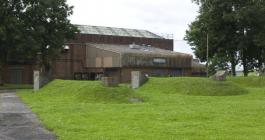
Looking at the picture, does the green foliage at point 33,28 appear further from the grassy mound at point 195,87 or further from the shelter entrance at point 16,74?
the grassy mound at point 195,87

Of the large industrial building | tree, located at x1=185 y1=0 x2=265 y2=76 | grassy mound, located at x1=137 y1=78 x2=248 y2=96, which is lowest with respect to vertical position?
grassy mound, located at x1=137 y1=78 x2=248 y2=96

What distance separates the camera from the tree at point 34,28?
58000 millimetres

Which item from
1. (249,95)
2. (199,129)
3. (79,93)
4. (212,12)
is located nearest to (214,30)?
(212,12)

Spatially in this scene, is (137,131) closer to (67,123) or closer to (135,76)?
(67,123)

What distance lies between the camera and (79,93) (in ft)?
109

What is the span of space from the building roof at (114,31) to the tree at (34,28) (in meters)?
27.3

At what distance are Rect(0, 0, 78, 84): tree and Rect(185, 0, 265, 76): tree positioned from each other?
16.0m

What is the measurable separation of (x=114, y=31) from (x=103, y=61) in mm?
17016

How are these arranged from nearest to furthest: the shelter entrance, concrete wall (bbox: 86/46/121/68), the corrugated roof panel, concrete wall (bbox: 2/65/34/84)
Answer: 1. concrete wall (bbox: 2/65/34/84)
2. the shelter entrance
3. concrete wall (bbox: 86/46/121/68)
4. the corrugated roof panel

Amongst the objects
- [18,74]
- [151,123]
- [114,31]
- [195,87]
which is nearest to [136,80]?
[195,87]

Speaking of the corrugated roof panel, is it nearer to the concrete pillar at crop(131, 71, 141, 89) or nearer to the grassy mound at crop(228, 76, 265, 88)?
the grassy mound at crop(228, 76, 265, 88)

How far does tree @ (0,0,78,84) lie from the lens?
5800 cm

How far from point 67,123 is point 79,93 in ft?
51.7

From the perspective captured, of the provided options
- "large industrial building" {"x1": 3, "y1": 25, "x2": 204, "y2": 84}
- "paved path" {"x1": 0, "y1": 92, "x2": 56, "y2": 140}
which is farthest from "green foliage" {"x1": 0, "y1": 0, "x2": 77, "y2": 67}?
"paved path" {"x1": 0, "y1": 92, "x2": 56, "y2": 140}
